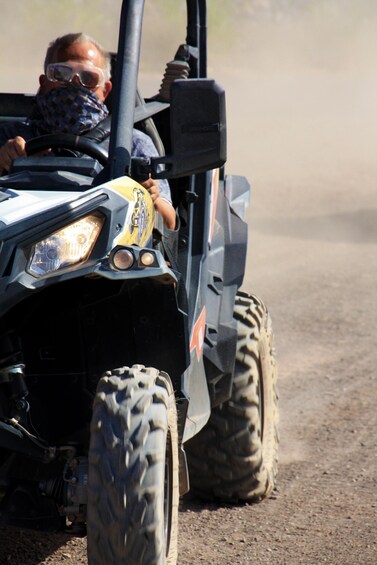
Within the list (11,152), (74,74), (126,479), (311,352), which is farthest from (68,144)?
(311,352)

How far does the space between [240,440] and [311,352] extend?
3.15m

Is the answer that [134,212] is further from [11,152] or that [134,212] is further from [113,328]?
[11,152]

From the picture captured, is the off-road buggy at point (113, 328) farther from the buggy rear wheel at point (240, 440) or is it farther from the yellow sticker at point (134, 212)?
the buggy rear wheel at point (240, 440)

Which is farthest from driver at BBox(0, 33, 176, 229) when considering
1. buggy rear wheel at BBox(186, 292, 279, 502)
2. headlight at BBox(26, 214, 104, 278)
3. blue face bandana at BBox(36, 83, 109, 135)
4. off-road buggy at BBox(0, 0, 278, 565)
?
buggy rear wheel at BBox(186, 292, 279, 502)

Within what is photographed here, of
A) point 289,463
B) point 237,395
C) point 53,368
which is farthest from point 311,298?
point 53,368

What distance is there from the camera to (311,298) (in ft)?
33.2

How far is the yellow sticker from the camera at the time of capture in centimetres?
346

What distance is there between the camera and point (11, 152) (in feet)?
13.0

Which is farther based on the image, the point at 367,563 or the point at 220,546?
the point at 220,546

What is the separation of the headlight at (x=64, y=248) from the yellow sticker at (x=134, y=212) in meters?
0.09

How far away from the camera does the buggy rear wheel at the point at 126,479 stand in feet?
10.4

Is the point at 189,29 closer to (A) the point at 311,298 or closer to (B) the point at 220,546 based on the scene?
(B) the point at 220,546

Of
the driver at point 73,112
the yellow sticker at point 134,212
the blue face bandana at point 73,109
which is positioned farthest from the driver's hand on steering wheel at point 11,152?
the yellow sticker at point 134,212

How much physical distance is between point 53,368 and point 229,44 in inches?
957
